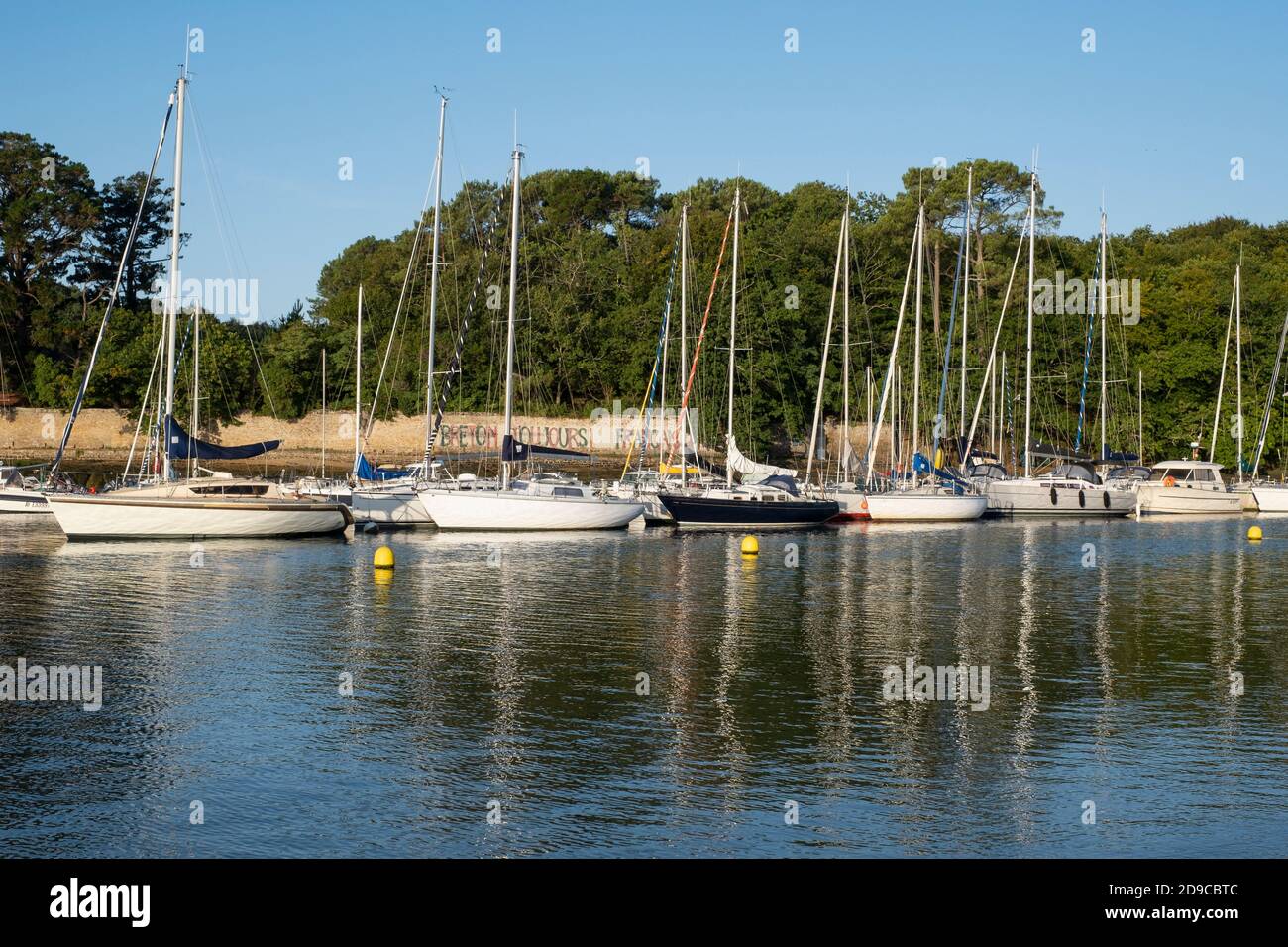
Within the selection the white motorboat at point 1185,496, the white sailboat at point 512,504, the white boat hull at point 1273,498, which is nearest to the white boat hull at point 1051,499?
the white motorboat at point 1185,496

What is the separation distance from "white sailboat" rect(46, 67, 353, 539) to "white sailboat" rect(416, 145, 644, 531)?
15.1 feet

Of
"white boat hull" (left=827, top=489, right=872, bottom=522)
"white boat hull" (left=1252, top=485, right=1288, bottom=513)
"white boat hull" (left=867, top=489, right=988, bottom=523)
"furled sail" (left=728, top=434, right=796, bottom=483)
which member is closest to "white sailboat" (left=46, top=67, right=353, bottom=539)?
"furled sail" (left=728, top=434, right=796, bottom=483)

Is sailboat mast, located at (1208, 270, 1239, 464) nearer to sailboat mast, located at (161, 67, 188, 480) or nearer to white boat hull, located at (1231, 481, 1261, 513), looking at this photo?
white boat hull, located at (1231, 481, 1261, 513)

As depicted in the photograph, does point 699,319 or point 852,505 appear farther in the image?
point 699,319

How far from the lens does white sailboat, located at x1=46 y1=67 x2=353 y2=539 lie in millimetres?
40094

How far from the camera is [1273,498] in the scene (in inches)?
2623

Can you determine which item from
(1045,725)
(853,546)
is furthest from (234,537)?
(1045,725)

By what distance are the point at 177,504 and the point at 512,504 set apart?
10.9 meters

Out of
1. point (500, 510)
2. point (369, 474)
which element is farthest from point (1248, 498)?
point (369, 474)

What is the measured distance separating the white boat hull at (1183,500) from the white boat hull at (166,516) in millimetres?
42029

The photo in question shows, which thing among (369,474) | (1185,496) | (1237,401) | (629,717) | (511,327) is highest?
(511,327)

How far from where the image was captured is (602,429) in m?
82.8

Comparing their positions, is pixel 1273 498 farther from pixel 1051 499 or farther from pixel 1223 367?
pixel 1223 367
